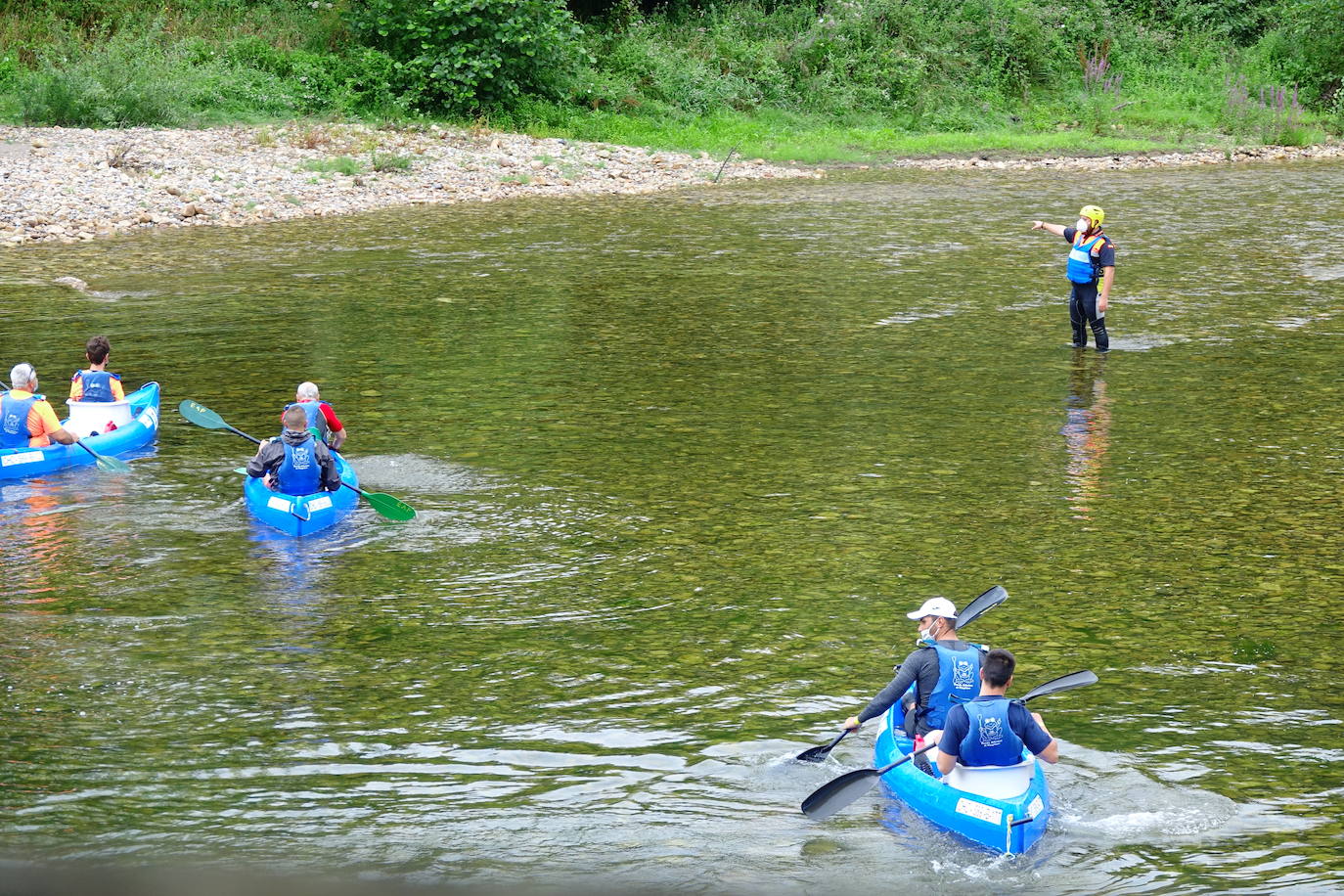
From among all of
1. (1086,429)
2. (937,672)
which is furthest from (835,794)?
(1086,429)

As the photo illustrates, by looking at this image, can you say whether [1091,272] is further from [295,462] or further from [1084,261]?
[295,462]

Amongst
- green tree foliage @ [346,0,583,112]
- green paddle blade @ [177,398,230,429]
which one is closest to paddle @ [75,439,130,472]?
green paddle blade @ [177,398,230,429]

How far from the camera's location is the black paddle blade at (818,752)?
807 centimetres

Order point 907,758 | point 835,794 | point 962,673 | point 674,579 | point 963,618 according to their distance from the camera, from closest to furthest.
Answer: point 835,794 < point 907,758 < point 962,673 < point 963,618 < point 674,579

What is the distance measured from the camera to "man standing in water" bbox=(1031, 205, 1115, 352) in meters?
17.5

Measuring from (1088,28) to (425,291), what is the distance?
30.2 metres

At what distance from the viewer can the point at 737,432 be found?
48.2ft

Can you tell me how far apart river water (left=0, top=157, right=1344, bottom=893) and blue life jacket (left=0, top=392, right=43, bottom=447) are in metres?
0.51

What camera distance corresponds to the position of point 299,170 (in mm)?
30672

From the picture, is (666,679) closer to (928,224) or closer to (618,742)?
(618,742)

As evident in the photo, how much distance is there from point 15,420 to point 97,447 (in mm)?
764

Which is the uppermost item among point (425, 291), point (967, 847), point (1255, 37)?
point (1255, 37)

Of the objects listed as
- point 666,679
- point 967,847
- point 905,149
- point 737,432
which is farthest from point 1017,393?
point 905,149

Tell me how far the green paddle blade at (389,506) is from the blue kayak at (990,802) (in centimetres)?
565
